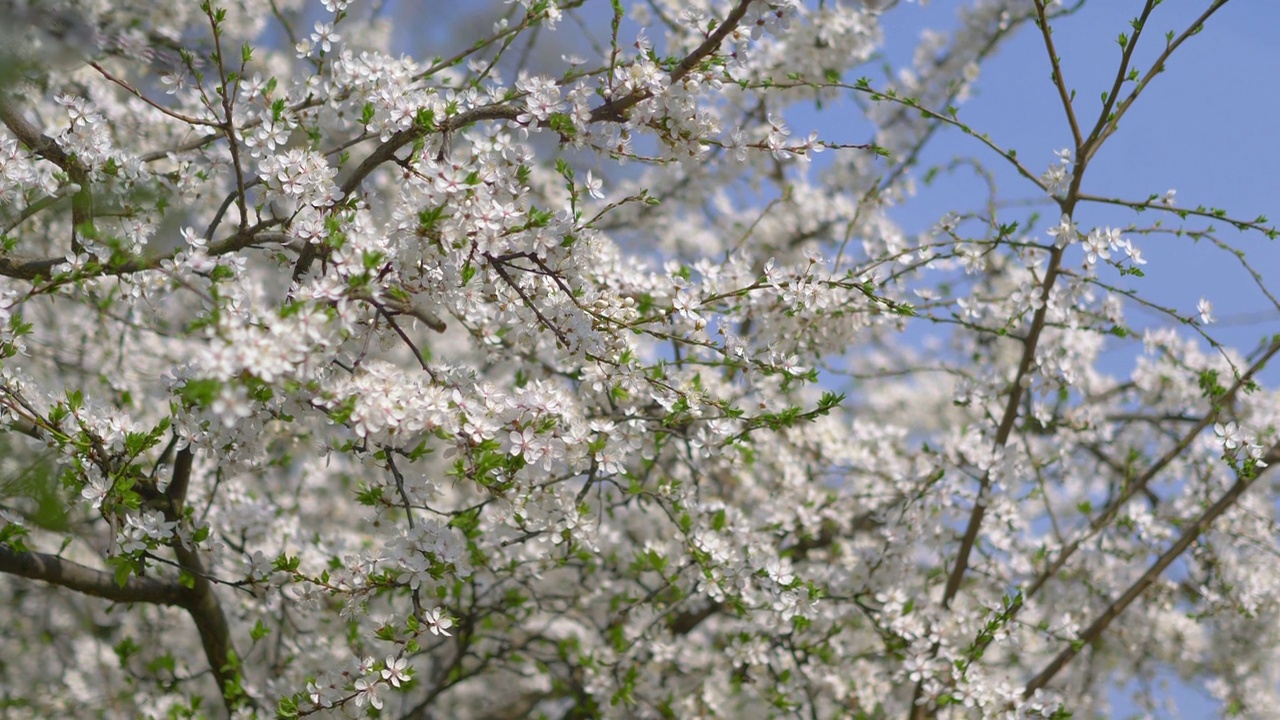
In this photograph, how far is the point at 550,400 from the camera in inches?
104

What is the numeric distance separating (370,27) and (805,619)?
670 centimetres

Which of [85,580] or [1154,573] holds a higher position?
[1154,573]

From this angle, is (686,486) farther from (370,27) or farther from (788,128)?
(370,27)

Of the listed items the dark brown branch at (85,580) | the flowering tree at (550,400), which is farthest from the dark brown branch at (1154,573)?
the dark brown branch at (85,580)

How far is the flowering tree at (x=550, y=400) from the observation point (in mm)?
2609

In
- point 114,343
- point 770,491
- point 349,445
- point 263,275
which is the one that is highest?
point 263,275

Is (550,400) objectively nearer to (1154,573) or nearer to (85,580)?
(85,580)

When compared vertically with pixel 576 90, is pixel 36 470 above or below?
below

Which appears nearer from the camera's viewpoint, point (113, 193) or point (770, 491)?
point (113, 193)

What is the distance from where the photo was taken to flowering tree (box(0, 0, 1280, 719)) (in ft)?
8.56

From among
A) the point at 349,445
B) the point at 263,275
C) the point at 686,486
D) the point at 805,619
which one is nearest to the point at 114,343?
the point at 263,275

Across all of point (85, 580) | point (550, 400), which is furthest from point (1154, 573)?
point (85, 580)

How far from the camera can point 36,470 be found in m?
2.66

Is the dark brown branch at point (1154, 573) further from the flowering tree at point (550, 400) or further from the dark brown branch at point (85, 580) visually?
the dark brown branch at point (85, 580)
